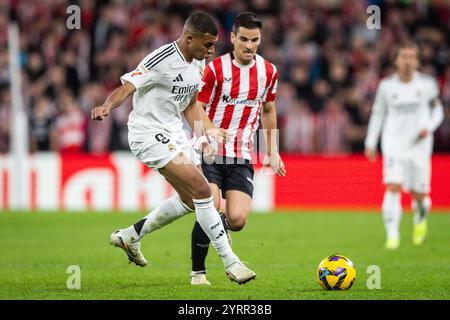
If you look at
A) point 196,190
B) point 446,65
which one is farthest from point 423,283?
point 446,65

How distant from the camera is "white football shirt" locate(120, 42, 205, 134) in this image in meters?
8.24

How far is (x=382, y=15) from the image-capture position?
73.9 feet

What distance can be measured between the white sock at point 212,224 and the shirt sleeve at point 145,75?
1.08 meters

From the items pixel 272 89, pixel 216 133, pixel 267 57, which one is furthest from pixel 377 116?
pixel 267 57

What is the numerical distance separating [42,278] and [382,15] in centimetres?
1493

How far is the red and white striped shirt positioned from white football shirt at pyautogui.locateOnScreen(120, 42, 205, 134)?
0.72 m

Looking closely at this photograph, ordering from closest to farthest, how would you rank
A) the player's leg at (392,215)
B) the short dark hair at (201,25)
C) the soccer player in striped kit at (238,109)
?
the short dark hair at (201,25) < the soccer player in striped kit at (238,109) < the player's leg at (392,215)

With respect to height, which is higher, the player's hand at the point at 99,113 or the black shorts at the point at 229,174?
the player's hand at the point at 99,113

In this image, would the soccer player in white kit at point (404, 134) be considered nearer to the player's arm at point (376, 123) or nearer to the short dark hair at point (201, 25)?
the player's arm at point (376, 123)

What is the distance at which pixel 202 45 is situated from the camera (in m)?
8.26

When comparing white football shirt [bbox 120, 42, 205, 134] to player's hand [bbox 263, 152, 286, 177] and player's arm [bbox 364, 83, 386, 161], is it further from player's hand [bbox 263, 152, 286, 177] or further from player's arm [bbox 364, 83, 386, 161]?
player's arm [bbox 364, 83, 386, 161]

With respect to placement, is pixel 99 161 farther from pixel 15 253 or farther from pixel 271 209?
pixel 15 253

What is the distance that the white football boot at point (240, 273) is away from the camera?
806 cm

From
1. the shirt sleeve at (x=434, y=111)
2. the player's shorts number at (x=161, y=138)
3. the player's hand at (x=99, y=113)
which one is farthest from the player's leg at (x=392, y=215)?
the player's hand at (x=99, y=113)
